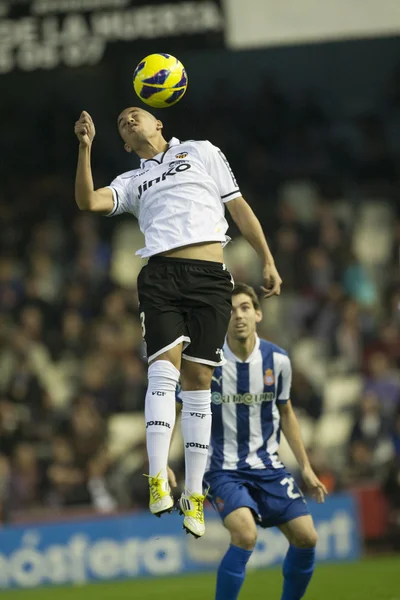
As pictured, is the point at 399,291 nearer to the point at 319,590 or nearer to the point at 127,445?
the point at 127,445

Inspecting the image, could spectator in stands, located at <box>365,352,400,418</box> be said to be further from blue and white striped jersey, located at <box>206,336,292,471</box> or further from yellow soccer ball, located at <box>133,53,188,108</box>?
yellow soccer ball, located at <box>133,53,188,108</box>

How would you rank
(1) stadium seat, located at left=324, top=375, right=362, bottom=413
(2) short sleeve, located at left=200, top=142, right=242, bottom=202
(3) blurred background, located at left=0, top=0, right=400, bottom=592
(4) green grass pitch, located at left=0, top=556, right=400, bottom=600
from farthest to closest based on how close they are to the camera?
1. (1) stadium seat, located at left=324, top=375, right=362, bottom=413
2. (3) blurred background, located at left=0, top=0, right=400, bottom=592
3. (4) green grass pitch, located at left=0, top=556, right=400, bottom=600
4. (2) short sleeve, located at left=200, top=142, right=242, bottom=202

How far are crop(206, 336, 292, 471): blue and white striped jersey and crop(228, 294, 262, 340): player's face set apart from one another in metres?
0.24

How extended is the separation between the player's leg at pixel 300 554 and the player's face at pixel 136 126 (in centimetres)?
273

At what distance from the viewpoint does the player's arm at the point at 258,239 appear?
254 inches

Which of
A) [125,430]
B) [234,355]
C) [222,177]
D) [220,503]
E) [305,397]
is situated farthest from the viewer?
[125,430]

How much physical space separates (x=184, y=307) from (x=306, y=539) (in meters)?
1.97

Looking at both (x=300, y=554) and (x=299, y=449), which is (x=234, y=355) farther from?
(x=300, y=554)

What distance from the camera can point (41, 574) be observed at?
41.1 feet

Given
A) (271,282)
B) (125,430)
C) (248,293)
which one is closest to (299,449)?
(248,293)

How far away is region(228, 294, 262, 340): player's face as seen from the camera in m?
7.72

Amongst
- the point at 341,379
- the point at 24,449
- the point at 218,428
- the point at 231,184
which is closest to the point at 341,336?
the point at 341,379

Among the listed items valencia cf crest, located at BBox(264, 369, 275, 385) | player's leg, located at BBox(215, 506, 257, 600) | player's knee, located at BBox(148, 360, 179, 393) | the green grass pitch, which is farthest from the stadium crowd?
player's knee, located at BBox(148, 360, 179, 393)

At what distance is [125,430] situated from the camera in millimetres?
14945
